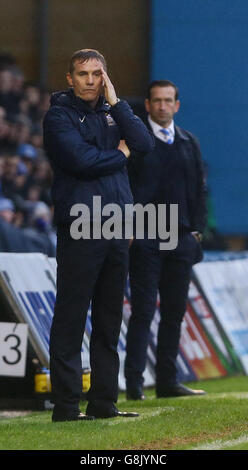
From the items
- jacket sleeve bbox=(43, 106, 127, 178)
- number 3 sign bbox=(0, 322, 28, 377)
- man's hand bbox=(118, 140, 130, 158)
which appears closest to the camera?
jacket sleeve bbox=(43, 106, 127, 178)

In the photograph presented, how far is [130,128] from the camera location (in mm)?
7512

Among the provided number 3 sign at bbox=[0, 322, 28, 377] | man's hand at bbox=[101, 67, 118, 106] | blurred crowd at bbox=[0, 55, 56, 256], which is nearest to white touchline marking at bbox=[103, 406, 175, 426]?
number 3 sign at bbox=[0, 322, 28, 377]

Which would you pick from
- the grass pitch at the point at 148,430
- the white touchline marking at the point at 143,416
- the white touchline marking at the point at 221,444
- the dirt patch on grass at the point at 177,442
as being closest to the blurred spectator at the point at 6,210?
the grass pitch at the point at 148,430

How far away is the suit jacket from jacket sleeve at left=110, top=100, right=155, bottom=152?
5.51ft

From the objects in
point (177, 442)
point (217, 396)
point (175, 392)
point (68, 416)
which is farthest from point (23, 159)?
point (177, 442)

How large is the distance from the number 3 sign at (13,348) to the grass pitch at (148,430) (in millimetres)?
380

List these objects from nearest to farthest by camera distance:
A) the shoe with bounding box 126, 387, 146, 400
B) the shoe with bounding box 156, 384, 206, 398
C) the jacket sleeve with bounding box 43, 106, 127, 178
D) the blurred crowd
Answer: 1. the jacket sleeve with bounding box 43, 106, 127, 178
2. the shoe with bounding box 126, 387, 146, 400
3. the shoe with bounding box 156, 384, 206, 398
4. the blurred crowd

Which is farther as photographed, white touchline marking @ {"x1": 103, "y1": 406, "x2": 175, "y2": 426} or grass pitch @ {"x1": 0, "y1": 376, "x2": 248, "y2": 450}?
white touchline marking @ {"x1": 103, "y1": 406, "x2": 175, "y2": 426}

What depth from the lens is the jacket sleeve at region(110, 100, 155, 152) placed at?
7.52 m

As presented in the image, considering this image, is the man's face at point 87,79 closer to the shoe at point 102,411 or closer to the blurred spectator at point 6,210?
the shoe at point 102,411

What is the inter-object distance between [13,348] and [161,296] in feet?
4.34

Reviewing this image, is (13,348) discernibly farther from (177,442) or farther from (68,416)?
(177,442)

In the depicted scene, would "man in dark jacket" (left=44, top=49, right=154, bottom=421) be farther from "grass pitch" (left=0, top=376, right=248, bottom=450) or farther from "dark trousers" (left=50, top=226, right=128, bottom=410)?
"grass pitch" (left=0, top=376, right=248, bottom=450)

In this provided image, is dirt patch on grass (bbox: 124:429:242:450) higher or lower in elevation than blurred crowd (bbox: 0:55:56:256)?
lower
